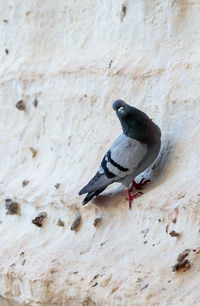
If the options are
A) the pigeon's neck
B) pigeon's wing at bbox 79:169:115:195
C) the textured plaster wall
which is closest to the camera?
the textured plaster wall

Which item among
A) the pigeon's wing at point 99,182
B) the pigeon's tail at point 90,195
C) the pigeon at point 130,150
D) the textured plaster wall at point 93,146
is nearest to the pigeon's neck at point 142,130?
the pigeon at point 130,150

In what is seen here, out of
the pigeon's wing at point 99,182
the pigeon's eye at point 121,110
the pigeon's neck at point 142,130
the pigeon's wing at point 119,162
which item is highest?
the pigeon's eye at point 121,110

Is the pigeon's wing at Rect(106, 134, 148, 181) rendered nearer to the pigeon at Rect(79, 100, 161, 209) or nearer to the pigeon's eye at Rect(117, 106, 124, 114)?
the pigeon at Rect(79, 100, 161, 209)

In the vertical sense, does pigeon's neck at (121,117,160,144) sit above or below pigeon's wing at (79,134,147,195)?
above

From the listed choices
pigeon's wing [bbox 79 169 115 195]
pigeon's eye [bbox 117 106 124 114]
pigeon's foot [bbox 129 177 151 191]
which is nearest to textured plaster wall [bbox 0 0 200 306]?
pigeon's foot [bbox 129 177 151 191]

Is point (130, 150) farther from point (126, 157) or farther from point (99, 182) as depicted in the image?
point (99, 182)

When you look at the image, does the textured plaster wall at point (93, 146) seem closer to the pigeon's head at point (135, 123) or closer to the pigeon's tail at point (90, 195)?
the pigeon's tail at point (90, 195)
